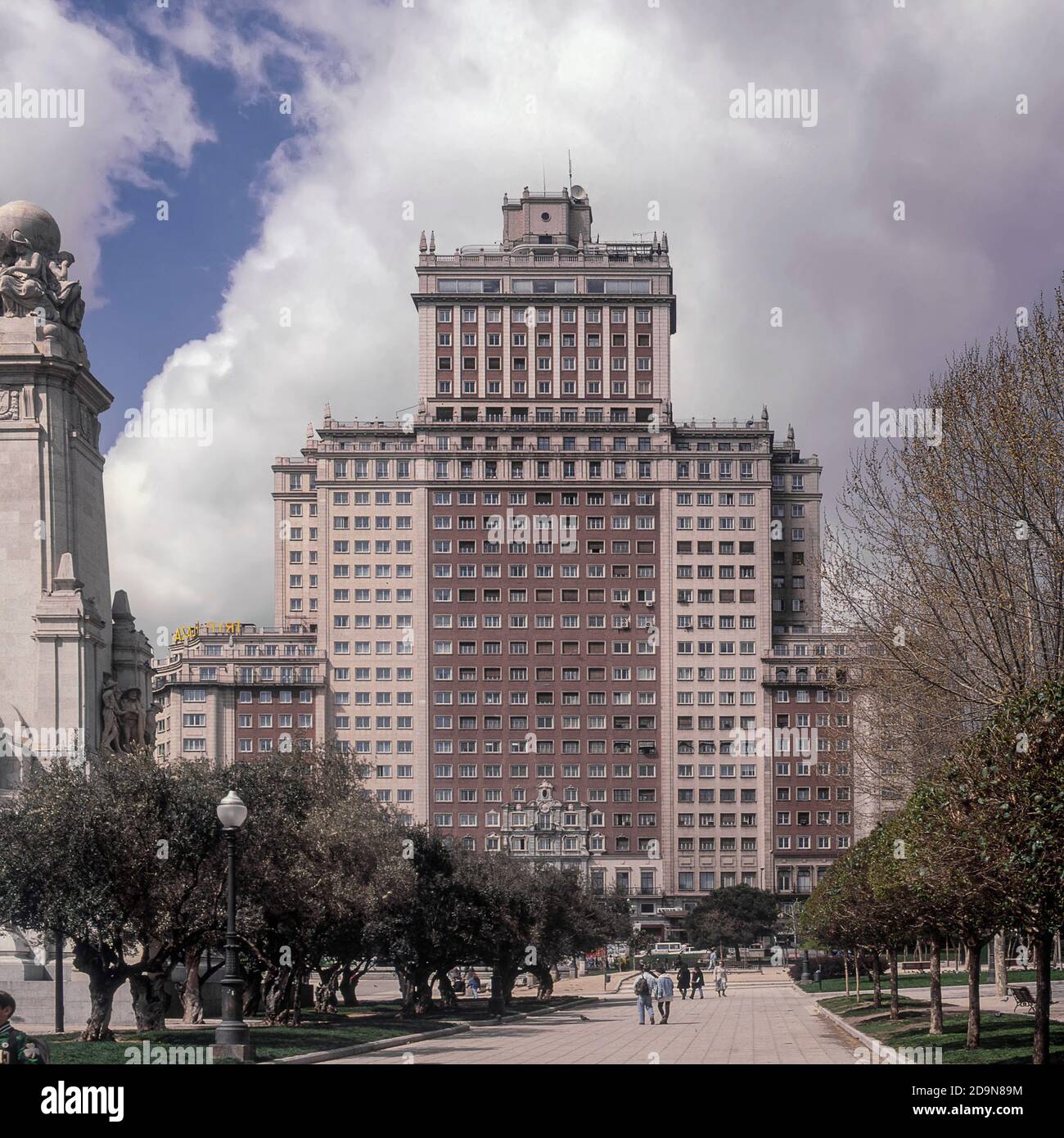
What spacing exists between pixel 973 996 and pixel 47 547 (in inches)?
965

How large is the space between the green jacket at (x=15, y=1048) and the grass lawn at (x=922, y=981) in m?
57.2

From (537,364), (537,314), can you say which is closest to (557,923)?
(537,364)

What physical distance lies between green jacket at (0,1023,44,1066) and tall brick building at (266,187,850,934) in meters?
131

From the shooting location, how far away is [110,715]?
41781mm

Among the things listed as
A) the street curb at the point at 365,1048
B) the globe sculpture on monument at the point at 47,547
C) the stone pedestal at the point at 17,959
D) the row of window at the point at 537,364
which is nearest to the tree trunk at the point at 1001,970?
the street curb at the point at 365,1048

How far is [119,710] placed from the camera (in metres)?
42.3

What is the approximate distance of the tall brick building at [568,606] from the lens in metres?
146

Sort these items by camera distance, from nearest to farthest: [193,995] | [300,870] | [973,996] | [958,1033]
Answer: [973,996] < [958,1033] < [300,870] < [193,995]

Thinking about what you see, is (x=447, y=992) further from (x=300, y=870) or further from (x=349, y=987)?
(x=300, y=870)

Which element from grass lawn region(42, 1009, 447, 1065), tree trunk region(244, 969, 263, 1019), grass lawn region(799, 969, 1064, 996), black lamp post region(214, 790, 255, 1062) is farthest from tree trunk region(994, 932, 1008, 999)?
black lamp post region(214, 790, 255, 1062)

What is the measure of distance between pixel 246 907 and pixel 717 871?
375 feet

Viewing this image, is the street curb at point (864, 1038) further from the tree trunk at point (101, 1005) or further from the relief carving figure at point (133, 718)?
the relief carving figure at point (133, 718)
